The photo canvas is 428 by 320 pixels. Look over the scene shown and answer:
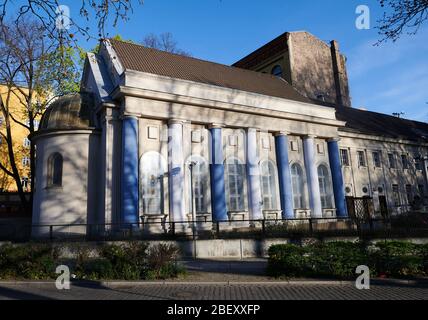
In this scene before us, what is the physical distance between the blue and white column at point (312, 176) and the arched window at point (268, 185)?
127 inches

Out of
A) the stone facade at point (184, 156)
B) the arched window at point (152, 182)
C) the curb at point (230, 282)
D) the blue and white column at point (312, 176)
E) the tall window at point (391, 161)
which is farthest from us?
the tall window at point (391, 161)

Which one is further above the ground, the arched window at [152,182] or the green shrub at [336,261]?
the arched window at [152,182]

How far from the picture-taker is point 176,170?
2234 cm

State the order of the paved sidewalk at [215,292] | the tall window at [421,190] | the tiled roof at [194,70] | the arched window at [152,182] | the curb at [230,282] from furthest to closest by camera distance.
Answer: the tall window at [421,190]
the tiled roof at [194,70]
the arched window at [152,182]
the curb at [230,282]
the paved sidewalk at [215,292]

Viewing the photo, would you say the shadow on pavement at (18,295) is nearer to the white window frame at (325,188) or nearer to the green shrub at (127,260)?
the green shrub at (127,260)

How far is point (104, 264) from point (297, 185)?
19.7 m

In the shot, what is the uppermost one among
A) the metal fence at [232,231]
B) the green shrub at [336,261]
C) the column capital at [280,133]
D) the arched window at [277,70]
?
the arched window at [277,70]

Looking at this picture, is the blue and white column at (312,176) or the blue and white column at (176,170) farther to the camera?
the blue and white column at (312,176)

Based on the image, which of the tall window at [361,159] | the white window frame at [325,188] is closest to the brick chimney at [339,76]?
the tall window at [361,159]

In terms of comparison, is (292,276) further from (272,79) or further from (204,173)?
(272,79)

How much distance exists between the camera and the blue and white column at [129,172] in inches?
804

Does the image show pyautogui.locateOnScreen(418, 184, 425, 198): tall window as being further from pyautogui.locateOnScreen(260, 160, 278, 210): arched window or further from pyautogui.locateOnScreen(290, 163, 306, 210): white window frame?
pyautogui.locateOnScreen(260, 160, 278, 210): arched window

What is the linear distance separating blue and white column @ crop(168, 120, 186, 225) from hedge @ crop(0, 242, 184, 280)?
390 inches

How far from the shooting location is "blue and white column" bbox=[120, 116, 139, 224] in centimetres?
2042
